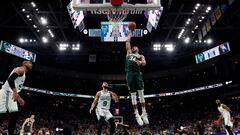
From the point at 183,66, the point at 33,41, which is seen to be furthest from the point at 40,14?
the point at 183,66

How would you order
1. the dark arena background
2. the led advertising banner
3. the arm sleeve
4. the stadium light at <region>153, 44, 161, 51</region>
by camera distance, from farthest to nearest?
the stadium light at <region>153, 44, 161, 51</region> < the led advertising banner < the dark arena background < the arm sleeve

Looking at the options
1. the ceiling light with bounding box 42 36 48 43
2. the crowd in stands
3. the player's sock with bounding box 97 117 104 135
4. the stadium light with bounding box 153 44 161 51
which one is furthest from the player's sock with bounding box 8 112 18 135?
the crowd in stands

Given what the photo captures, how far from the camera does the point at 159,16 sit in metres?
20.4

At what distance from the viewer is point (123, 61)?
121 feet

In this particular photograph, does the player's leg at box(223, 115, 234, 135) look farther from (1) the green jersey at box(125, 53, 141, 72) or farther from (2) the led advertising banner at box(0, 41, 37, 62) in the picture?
(2) the led advertising banner at box(0, 41, 37, 62)

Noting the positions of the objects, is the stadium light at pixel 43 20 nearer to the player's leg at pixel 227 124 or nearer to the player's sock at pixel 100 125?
the player's sock at pixel 100 125

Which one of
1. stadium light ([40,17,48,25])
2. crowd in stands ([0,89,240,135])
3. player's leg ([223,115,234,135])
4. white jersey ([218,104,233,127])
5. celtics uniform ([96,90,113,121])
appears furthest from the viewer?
crowd in stands ([0,89,240,135])

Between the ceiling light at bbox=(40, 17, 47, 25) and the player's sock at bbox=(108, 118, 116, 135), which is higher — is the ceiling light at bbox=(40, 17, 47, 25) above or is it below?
above

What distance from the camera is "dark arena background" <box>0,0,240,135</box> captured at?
22953 millimetres

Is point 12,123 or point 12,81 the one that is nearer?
point 12,81

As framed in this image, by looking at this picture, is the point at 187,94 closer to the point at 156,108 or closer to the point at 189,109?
the point at 189,109

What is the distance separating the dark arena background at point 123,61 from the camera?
22953 millimetres

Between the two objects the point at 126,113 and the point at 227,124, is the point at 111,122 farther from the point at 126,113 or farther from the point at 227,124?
the point at 126,113

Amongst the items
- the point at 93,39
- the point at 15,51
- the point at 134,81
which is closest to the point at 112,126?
the point at 134,81
